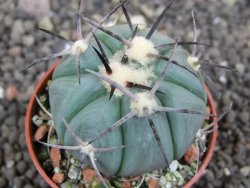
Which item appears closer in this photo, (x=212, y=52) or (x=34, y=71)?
(x=34, y=71)

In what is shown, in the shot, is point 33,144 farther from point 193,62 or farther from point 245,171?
point 245,171

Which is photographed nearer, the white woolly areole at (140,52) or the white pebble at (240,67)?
the white woolly areole at (140,52)

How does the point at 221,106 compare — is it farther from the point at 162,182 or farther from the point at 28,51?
the point at 28,51

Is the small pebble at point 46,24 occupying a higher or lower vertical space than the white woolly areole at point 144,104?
higher

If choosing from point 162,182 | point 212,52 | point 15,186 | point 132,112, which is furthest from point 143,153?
point 212,52

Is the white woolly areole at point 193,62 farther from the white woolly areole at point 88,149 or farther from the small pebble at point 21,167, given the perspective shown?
the small pebble at point 21,167

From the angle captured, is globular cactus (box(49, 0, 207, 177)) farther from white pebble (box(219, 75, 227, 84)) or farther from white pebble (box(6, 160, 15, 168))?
white pebble (box(219, 75, 227, 84))

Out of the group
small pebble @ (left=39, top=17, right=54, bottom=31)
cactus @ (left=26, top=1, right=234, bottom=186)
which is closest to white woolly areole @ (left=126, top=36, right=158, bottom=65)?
cactus @ (left=26, top=1, right=234, bottom=186)

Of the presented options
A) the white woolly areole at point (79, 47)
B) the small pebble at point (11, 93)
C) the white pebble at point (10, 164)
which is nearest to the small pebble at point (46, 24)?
the small pebble at point (11, 93)
